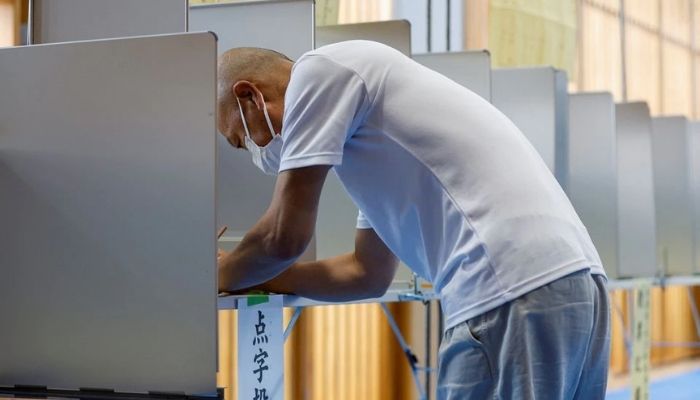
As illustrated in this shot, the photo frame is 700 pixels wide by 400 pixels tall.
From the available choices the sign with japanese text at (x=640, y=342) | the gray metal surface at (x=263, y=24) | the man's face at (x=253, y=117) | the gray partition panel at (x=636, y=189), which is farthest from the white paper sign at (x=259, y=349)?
the gray partition panel at (x=636, y=189)

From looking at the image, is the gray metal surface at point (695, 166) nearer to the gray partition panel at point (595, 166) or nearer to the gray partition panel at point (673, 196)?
the gray partition panel at point (673, 196)

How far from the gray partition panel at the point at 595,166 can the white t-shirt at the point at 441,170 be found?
206cm

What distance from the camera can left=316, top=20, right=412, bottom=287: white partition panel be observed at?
240 cm

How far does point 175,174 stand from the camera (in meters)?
1.33

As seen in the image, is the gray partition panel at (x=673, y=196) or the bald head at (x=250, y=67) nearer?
the bald head at (x=250, y=67)

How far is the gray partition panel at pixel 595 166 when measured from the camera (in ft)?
11.1

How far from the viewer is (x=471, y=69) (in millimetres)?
2766

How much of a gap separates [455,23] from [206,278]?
3501mm

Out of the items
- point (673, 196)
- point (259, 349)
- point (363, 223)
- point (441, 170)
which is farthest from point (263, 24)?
point (673, 196)

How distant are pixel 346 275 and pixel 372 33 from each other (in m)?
0.89

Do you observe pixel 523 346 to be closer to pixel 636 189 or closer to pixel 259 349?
pixel 259 349

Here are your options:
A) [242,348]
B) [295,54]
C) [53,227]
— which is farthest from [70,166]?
[295,54]

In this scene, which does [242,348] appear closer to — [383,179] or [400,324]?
[383,179]

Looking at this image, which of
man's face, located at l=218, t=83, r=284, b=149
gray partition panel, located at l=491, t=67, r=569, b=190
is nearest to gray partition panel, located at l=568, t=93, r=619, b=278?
gray partition panel, located at l=491, t=67, r=569, b=190
